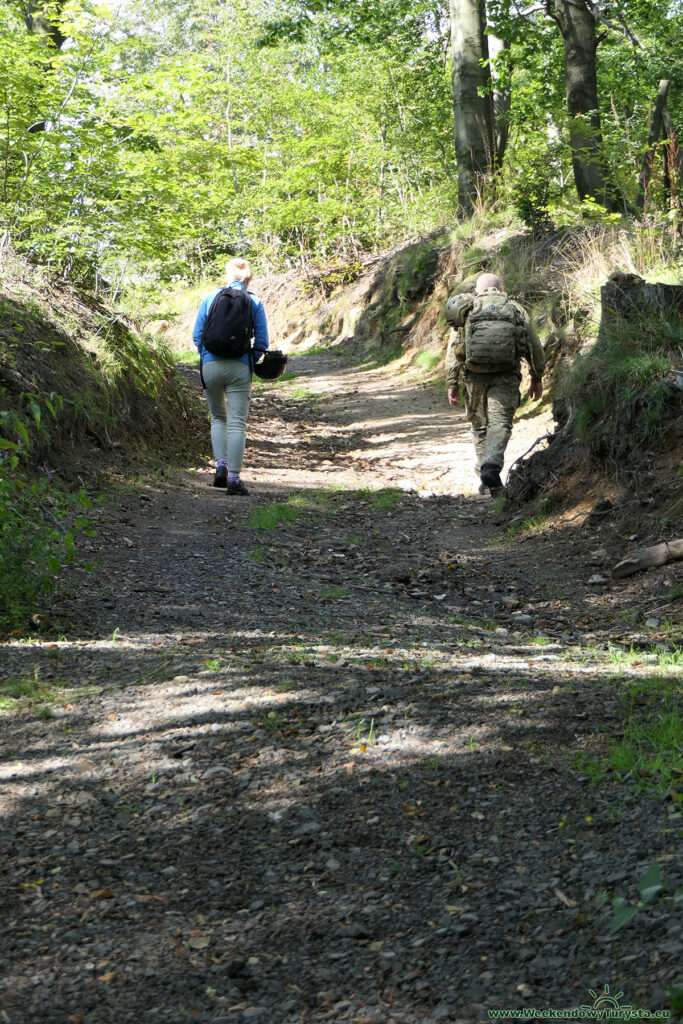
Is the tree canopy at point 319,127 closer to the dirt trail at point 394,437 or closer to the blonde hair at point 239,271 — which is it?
the blonde hair at point 239,271

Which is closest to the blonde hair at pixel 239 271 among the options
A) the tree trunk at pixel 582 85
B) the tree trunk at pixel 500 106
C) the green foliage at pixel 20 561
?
the green foliage at pixel 20 561

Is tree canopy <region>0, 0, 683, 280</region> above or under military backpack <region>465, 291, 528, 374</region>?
above

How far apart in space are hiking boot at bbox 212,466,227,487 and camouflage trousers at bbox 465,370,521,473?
8.92 ft

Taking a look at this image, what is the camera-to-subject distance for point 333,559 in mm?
7273

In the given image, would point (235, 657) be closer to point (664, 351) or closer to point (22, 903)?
point (22, 903)

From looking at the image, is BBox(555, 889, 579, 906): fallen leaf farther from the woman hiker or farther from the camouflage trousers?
the camouflage trousers

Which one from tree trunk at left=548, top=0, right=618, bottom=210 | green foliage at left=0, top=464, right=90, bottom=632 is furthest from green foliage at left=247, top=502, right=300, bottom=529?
tree trunk at left=548, top=0, right=618, bottom=210

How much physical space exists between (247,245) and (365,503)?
2549 cm

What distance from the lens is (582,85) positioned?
48.7ft

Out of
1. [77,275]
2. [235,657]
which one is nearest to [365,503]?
[77,275]

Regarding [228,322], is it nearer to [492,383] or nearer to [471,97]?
[492,383]

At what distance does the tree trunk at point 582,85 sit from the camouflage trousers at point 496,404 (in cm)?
619

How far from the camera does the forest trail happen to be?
2.26 m

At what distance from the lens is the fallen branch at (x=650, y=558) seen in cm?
600
